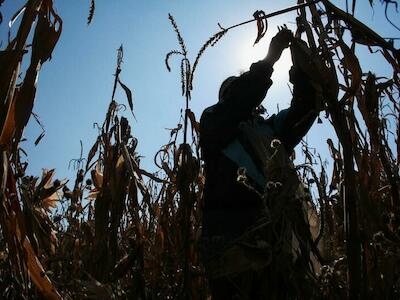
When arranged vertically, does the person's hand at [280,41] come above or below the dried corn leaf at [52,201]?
below

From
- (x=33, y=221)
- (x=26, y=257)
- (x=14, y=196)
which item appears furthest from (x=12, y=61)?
(x=33, y=221)

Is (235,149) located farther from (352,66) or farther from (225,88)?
(352,66)

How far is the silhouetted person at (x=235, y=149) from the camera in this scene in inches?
55.7

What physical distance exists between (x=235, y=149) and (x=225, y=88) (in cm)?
30

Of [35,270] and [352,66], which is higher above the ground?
[352,66]

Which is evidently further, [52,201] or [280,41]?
[52,201]

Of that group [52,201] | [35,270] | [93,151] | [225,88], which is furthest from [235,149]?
[52,201]

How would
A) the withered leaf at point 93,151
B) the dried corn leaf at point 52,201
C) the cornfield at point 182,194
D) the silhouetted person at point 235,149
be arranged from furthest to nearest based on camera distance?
the dried corn leaf at point 52,201, the withered leaf at point 93,151, the silhouetted person at point 235,149, the cornfield at point 182,194

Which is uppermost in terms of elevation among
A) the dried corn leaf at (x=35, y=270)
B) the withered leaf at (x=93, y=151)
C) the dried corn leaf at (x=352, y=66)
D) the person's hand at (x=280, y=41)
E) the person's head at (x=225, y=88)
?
the person's head at (x=225, y=88)

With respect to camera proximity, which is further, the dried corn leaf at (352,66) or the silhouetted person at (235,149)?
the silhouetted person at (235,149)

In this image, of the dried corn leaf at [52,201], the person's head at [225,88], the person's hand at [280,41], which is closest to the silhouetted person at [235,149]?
the person's head at [225,88]

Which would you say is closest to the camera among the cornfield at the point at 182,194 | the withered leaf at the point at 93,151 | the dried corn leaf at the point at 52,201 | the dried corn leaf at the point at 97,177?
the cornfield at the point at 182,194

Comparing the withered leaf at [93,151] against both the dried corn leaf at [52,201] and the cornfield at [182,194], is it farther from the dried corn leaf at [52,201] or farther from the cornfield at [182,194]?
the dried corn leaf at [52,201]

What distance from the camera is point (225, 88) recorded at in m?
1.72
